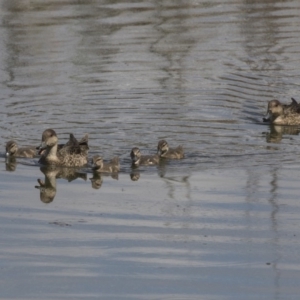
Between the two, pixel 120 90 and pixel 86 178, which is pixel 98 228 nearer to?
pixel 86 178

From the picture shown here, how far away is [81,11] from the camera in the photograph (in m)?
22.0

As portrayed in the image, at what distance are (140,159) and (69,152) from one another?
803 mm

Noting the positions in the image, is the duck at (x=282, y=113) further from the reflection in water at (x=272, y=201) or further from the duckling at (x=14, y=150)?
the duckling at (x=14, y=150)

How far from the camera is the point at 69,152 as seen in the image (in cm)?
1263

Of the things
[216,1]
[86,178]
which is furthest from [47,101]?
[216,1]

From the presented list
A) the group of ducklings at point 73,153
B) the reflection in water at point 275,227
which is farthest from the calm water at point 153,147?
the group of ducklings at point 73,153

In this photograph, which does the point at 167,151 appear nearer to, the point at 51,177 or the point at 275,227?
the point at 51,177

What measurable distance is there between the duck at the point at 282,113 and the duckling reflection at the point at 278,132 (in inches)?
2.8

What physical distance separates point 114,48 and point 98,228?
30.9 feet

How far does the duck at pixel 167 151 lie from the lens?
1243 centimetres

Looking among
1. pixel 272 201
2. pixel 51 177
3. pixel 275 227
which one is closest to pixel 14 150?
pixel 51 177

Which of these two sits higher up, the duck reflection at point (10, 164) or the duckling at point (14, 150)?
the duckling at point (14, 150)

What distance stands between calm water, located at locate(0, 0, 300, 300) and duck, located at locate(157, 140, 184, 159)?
20 centimetres

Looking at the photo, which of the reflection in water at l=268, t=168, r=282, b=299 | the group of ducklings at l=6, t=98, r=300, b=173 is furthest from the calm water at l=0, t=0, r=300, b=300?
the group of ducklings at l=6, t=98, r=300, b=173
